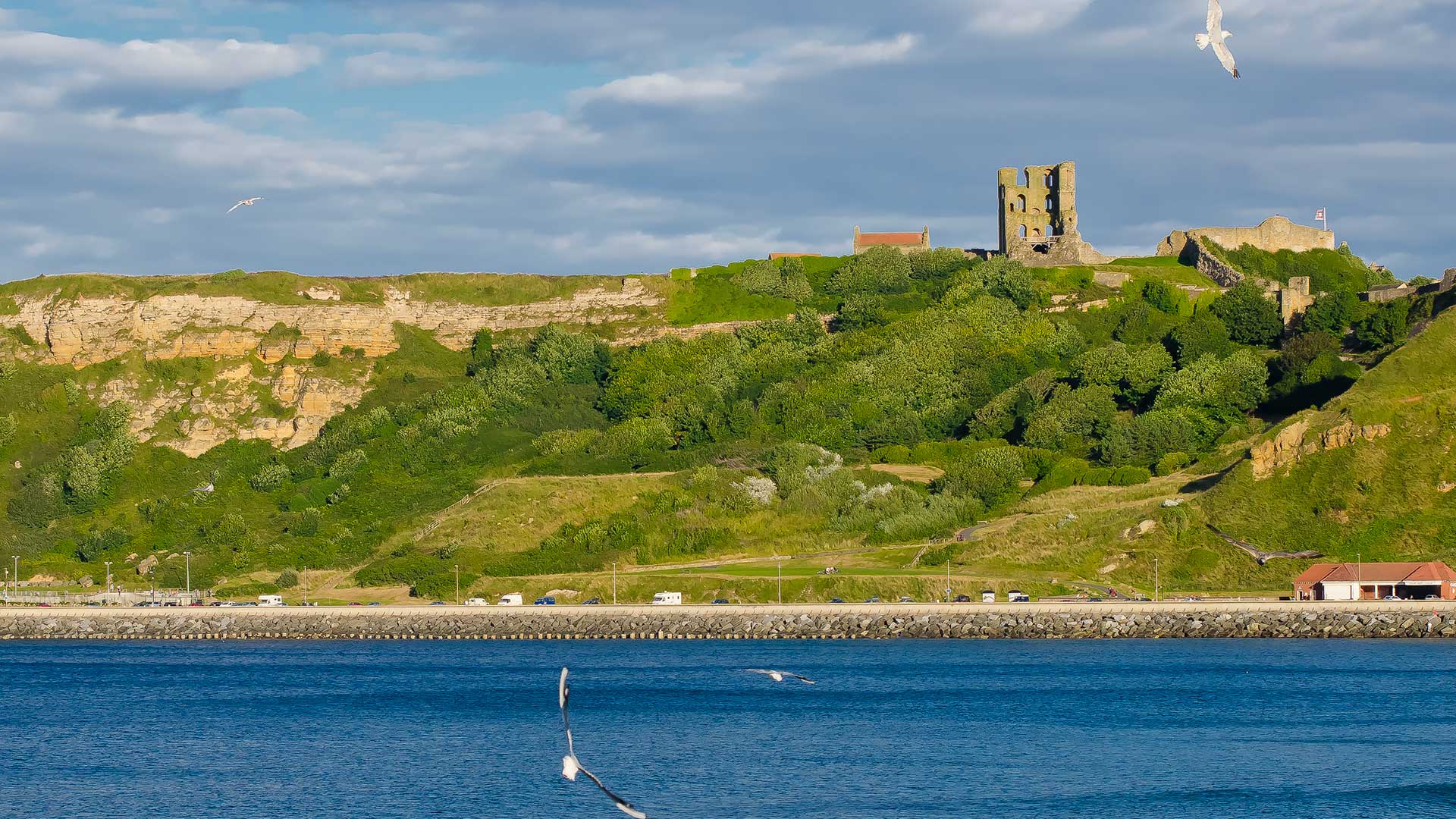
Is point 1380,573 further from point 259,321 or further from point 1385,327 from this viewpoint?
point 259,321

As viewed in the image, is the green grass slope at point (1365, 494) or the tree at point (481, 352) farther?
the tree at point (481, 352)

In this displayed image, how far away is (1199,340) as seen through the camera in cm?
10231

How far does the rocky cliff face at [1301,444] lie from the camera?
80.9 meters

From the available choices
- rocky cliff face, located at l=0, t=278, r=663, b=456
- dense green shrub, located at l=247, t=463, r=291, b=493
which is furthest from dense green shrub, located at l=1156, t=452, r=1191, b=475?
dense green shrub, located at l=247, t=463, r=291, b=493

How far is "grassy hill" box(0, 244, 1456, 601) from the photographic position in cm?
7994

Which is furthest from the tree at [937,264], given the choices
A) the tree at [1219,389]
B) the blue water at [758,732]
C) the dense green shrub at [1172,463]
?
the blue water at [758,732]

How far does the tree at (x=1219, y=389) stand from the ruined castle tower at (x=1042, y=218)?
2428 cm

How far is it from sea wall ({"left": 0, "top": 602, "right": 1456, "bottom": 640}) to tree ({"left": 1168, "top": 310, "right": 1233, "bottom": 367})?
31.3 metres

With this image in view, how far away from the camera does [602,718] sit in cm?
5256

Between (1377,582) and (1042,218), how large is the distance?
5290 cm

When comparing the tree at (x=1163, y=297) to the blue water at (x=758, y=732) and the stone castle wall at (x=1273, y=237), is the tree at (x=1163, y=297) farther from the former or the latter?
the blue water at (x=758, y=732)

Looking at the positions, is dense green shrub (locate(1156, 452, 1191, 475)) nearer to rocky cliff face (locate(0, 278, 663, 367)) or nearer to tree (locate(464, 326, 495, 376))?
rocky cliff face (locate(0, 278, 663, 367))

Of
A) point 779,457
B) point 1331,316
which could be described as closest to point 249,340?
point 779,457

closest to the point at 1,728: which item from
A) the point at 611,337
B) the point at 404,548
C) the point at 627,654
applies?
the point at 627,654
